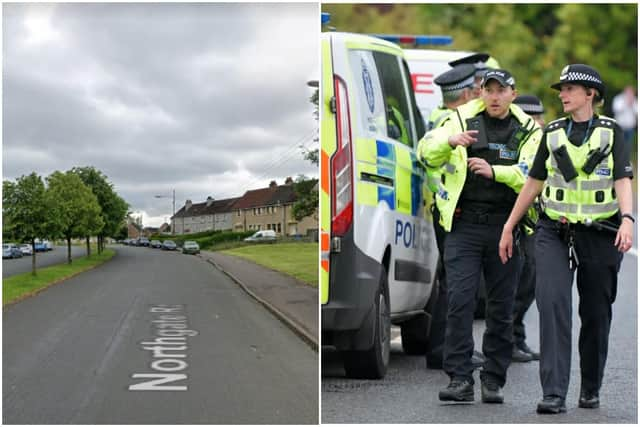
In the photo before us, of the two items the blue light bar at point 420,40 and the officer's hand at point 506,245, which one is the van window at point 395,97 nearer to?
the officer's hand at point 506,245

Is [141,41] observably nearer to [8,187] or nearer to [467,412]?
[8,187]

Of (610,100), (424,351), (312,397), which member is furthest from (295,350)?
(610,100)

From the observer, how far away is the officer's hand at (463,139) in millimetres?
5363

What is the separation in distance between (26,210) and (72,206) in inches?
7.5

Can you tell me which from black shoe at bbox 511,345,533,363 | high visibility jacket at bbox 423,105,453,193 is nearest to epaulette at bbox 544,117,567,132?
high visibility jacket at bbox 423,105,453,193

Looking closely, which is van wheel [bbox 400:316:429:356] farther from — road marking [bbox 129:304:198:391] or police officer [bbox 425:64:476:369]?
road marking [bbox 129:304:198:391]

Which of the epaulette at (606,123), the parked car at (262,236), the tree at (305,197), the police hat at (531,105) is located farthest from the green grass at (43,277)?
the police hat at (531,105)

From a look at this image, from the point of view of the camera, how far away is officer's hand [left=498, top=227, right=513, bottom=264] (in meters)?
5.29

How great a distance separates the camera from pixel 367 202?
5.64 m

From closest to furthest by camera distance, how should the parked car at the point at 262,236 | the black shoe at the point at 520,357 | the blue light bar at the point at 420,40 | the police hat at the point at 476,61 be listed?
the parked car at the point at 262,236, the police hat at the point at 476,61, the black shoe at the point at 520,357, the blue light bar at the point at 420,40

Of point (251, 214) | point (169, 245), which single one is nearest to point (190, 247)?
point (169, 245)

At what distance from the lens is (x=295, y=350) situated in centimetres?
421

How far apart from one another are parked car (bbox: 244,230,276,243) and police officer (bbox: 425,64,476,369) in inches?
57.6

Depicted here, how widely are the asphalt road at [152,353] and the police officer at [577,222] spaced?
1531 millimetres
